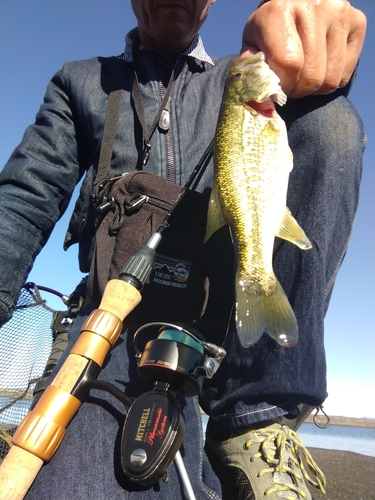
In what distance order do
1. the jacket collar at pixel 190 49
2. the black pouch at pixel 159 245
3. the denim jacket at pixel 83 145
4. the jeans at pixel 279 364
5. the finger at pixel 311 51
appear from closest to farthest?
the jeans at pixel 279 364, the finger at pixel 311 51, the black pouch at pixel 159 245, the denim jacket at pixel 83 145, the jacket collar at pixel 190 49

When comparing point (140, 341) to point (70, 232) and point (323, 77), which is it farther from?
point (323, 77)

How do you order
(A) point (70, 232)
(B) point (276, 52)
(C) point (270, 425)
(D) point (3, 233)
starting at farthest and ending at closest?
(A) point (70, 232) < (D) point (3, 233) < (B) point (276, 52) < (C) point (270, 425)

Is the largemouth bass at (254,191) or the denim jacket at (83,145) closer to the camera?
the largemouth bass at (254,191)

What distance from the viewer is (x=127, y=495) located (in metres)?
1.22

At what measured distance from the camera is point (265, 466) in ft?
4.55

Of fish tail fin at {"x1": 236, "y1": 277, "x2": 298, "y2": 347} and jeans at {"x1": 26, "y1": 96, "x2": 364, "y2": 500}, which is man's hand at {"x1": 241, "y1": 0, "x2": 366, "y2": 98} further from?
fish tail fin at {"x1": 236, "y1": 277, "x2": 298, "y2": 347}

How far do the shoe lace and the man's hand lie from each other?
1372 millimetres

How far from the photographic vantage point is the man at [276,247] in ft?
4.45

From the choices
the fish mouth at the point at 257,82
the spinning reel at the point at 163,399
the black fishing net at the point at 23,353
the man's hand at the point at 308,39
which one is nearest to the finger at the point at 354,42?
the man's hand at the point at 308,39

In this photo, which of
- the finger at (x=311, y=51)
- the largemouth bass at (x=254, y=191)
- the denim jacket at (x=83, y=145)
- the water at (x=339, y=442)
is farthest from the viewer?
the water at (x=339, y=442)

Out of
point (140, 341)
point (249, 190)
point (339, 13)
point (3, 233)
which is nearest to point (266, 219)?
point (249, 190)

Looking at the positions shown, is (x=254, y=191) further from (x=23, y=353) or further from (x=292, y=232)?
(x=23, y=353)

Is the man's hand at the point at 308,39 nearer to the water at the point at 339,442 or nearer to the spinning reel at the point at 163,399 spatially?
the spinning reel at the point at 163,399

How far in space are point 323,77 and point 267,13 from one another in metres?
0.36
